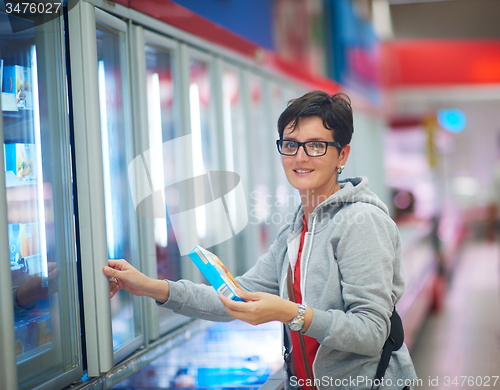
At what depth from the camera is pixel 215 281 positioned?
1.51 meters

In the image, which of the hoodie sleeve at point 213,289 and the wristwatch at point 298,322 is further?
the hoodie sleeve at point 213,289

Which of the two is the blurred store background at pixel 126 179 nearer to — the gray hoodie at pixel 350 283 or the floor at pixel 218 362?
the floor at pixel 218 362

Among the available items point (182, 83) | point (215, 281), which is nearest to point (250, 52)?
point (182, 83)

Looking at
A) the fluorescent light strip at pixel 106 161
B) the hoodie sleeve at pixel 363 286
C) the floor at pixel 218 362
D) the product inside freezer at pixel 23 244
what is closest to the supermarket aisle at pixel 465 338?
the floor at pixel 218 362

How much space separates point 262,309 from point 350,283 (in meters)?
0.27

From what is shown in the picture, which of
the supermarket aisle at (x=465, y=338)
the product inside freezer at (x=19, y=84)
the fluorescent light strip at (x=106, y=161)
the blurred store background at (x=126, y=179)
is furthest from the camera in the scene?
the supermarket aisle at (x=465, y=338)

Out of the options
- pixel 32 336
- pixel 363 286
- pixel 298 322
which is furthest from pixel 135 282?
pixel 363 286

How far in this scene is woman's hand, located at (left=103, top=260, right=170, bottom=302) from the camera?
174 cm

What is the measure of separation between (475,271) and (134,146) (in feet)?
25.4

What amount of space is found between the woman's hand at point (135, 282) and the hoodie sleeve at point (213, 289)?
0.09ft

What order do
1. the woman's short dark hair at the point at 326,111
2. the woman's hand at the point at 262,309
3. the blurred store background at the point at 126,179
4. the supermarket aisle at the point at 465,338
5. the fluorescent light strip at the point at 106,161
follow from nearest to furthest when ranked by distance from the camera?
the woman's hand at the point at 262,309
the woman's short dark hair at the point at 326,111
the blurred store background at the point at 126,179
the fluorescent light strip at the point at 106,161
the supermarket aisle at the point at 465,338

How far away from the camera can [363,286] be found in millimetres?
1470

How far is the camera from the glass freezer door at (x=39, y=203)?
1902 millimetres

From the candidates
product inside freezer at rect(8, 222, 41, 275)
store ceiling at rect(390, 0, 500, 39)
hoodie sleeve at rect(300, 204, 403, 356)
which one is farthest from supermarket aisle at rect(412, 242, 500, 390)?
store ceiling at rect(390, 0, 500, 39)
